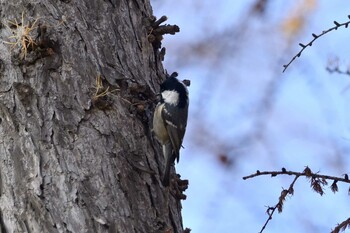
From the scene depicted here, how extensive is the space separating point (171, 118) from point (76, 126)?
120cm

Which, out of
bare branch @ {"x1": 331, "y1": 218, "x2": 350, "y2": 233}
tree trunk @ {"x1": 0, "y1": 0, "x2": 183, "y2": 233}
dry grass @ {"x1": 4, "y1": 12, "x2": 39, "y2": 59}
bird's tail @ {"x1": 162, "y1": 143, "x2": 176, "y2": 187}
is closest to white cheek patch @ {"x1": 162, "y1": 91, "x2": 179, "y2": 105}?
tree trunk @ {"x1": 0, "y1": 0, "x2": 183, "y2": 233}

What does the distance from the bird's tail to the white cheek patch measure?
0.34 meters

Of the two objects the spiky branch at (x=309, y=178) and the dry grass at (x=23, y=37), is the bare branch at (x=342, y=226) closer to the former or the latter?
the spiky branch at (x=309, y=178)

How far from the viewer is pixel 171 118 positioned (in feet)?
15.4

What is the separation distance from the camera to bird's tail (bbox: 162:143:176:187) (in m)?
3.78

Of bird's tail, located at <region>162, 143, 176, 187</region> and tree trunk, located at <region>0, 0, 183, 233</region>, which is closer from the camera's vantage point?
tree trunk, located at <region>0, 0, 183, 233</region>

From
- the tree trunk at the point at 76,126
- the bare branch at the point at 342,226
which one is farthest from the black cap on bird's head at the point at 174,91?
the bare branch at the point at 342,226

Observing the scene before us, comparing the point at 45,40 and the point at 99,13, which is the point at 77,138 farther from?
the point at 99,13

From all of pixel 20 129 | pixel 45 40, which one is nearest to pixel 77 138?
pixel 20 129

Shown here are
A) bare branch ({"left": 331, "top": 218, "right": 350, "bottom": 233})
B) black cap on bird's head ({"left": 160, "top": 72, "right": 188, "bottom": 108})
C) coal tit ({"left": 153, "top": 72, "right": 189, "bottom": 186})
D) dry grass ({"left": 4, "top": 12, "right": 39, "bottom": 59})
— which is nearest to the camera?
bare branch ({"left": 331, "top": 218, "right": 350, "bottom": 233})

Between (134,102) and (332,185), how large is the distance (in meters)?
1.11

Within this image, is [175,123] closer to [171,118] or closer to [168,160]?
[171,118]

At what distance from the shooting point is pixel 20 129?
138 inches

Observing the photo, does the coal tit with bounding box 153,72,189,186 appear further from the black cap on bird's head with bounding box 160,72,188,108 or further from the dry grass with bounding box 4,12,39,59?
the dry grass with bounding box 4,12,39,59
